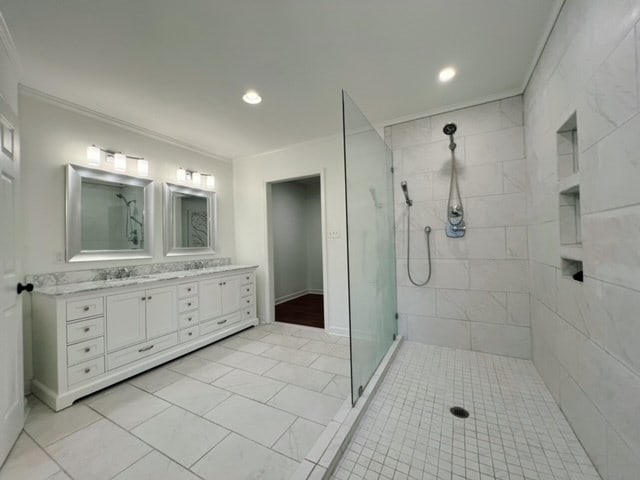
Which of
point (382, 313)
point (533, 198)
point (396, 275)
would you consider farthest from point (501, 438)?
point (533, 198)

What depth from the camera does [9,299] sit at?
1383 millimetres

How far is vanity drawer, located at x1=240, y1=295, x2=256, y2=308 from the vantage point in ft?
10.9

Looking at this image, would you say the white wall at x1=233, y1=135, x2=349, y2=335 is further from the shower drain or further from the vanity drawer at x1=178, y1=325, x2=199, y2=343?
the shower drain

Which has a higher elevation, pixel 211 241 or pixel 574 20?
pixel 574 20

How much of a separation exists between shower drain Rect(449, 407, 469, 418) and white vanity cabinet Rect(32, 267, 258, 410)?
241 centimetres

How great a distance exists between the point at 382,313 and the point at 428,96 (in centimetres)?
203

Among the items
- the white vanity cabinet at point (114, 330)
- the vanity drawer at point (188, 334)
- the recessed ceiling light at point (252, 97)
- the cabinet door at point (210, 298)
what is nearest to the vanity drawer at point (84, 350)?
the white vanity cabinet at point (114, 330)

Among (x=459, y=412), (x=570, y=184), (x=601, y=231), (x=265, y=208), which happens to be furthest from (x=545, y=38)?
(x=265, y=208)

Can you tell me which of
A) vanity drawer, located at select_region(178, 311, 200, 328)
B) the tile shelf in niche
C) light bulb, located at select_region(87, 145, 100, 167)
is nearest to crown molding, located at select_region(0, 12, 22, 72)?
light bulb, located at select_region(87, 145, 100, 167)

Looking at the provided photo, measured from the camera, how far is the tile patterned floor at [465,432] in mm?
1210

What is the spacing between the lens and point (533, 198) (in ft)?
6.78

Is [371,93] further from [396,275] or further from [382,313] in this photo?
[382,313]

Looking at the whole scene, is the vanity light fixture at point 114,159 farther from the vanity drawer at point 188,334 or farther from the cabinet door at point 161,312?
the vanity drawer at point 188,334

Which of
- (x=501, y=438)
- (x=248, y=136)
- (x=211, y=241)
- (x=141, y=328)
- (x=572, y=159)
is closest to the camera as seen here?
(x=501, y=438)
